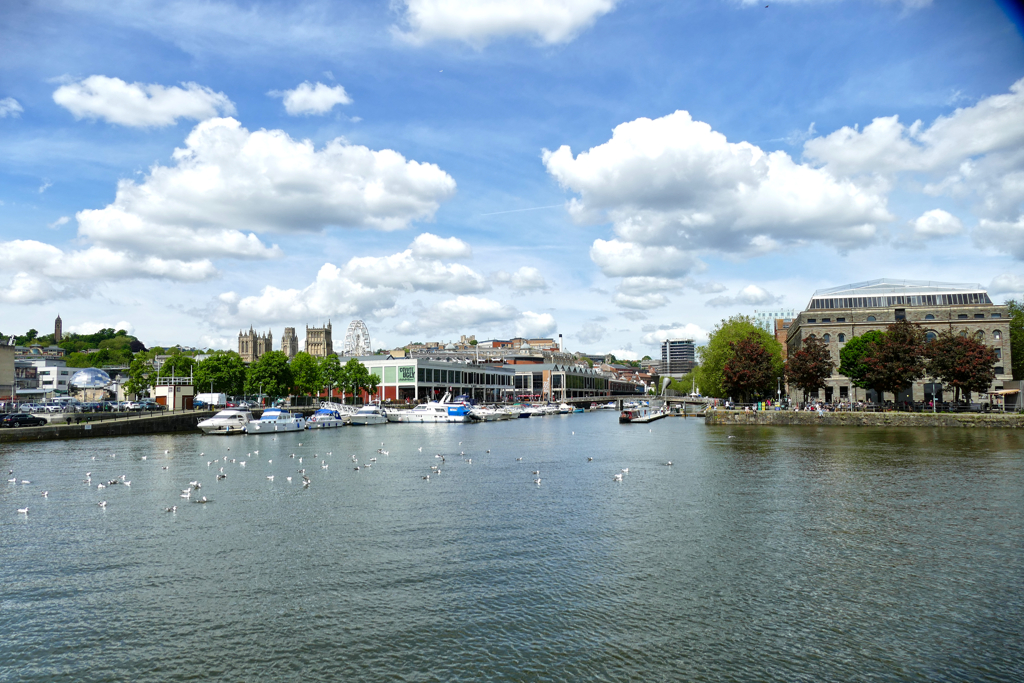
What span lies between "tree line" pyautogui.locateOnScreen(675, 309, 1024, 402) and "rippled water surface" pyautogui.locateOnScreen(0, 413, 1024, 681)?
48.6 m

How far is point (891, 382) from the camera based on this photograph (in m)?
80.1

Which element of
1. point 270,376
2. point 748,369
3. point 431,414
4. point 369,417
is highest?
point 270,376

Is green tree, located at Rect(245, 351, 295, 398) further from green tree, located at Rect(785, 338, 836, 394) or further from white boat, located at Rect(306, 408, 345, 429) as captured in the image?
green tree, located at Rect(785, 338, 836, 394)

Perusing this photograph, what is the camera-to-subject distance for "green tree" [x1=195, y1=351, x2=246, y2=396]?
10488 centimetres

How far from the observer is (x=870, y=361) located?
81.3 m

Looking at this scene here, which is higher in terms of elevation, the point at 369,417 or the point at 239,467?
the point at 369,417

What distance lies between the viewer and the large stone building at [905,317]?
10206cm

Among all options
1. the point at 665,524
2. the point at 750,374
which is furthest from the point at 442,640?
the point at 750,374

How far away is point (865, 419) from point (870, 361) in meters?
8.93

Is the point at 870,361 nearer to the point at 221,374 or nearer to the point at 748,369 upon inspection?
the point at 748,369

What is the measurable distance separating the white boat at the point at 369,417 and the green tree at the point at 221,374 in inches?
1092

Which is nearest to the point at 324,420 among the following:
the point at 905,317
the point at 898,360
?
the point at 898,360

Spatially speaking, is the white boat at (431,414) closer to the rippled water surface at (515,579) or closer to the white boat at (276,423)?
the white boat at (276,423)

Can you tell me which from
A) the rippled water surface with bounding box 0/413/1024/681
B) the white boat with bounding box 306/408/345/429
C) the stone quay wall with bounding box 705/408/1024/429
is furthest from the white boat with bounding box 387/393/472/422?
the rippled water surface with bounding box 0/413/1024/681
